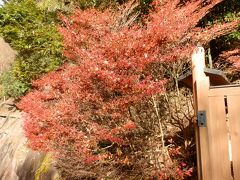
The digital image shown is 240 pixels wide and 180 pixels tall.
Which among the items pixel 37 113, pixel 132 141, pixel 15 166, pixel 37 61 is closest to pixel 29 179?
pixel 15 166

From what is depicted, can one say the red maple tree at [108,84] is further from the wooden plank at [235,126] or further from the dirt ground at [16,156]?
the wooden plank at [235,126]

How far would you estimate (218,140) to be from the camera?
4.27m

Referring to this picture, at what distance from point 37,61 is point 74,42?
3.76 meters

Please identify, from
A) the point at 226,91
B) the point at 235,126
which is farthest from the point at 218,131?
the point at 226,91

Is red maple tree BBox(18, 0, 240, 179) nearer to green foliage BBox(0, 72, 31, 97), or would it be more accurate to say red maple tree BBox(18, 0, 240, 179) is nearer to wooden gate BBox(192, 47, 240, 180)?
wooden gate BBox(192, 47, 240, 180)

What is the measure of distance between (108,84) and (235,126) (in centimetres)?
304

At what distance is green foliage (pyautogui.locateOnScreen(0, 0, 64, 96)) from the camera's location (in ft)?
41.3

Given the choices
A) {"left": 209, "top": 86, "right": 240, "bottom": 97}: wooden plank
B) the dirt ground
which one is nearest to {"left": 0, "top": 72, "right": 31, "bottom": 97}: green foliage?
the dirt ground

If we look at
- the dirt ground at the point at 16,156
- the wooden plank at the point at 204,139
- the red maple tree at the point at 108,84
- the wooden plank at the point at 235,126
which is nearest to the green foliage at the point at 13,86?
the dirt ground at the point at 16,156

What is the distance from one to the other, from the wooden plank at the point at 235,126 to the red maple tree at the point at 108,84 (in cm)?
240

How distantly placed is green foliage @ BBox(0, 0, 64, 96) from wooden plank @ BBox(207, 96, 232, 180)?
8.65 metres

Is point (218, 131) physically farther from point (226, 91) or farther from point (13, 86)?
point (13, 86)

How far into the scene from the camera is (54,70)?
12.2 metres

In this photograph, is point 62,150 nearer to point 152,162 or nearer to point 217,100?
point 152,162
